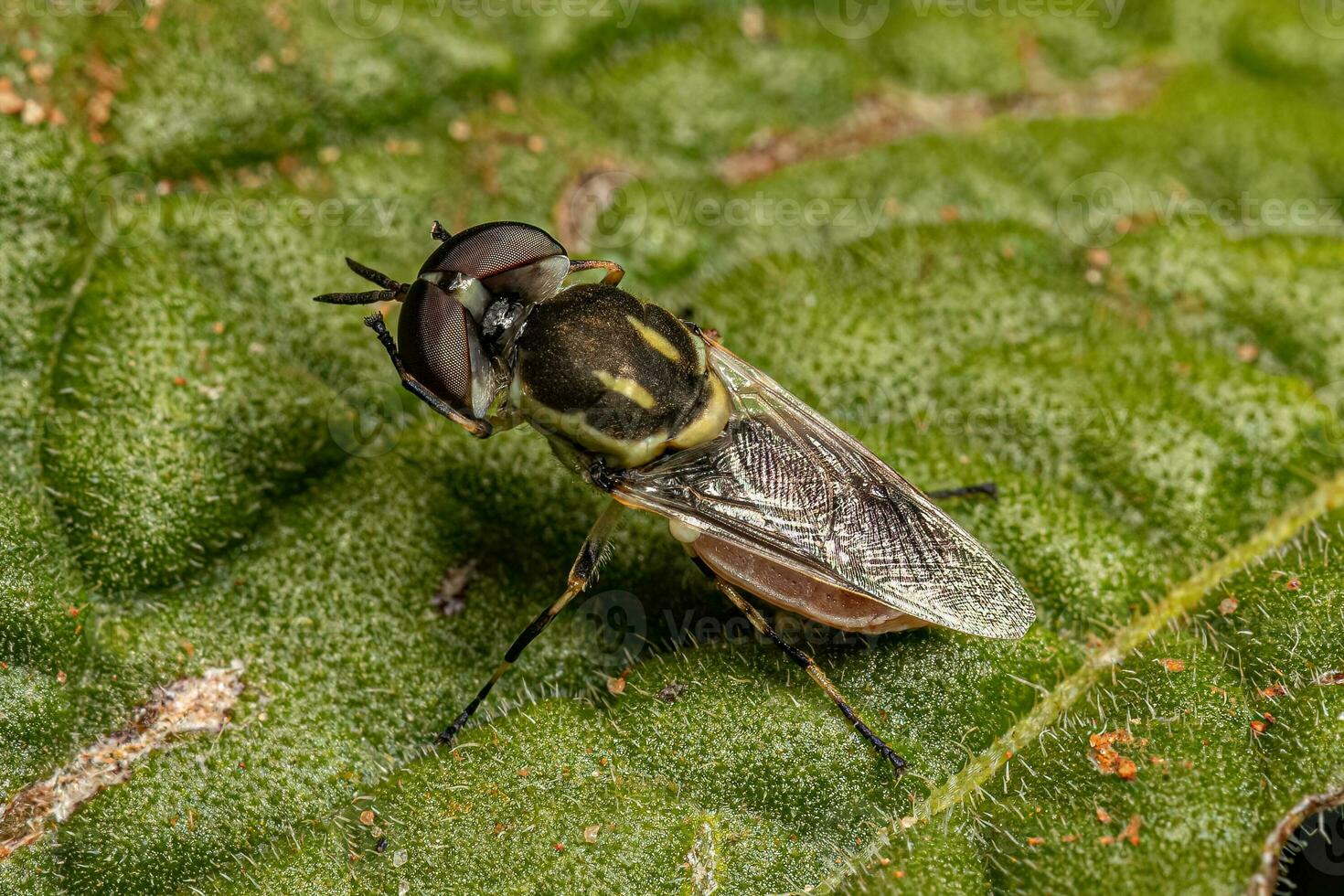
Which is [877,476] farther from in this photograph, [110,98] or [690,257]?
[110,98]

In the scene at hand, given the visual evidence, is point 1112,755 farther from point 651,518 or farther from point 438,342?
point 438,342

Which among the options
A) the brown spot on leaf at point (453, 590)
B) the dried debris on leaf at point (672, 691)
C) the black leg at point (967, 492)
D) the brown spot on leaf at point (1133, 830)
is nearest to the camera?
the brown spot on leaf at point (1133, 830)

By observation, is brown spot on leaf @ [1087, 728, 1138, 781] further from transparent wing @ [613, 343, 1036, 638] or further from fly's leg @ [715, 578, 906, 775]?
fly's leg @ [715, 578, 906, 775]

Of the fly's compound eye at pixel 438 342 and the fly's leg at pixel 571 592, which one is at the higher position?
the fly's compound eye at pixel 438 342

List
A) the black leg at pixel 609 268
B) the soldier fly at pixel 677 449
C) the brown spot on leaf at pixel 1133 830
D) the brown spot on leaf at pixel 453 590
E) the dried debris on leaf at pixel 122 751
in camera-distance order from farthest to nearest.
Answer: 1. the brown spot on leaf at pixel 453 590
2. the black leg at pixel 609 268
3. the soldier fly at pixel 677 449
4. the dried debris on leaf at pixel 122 751
5. the brown spot on leaf at pixel 1133 830

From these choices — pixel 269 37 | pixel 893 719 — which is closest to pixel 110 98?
pixel 269 37

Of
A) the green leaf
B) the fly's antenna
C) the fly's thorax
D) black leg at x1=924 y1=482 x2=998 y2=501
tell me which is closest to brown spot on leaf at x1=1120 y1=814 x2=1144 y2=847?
the green leaf

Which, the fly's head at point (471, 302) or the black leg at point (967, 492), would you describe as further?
the black leg at point (967, 492)

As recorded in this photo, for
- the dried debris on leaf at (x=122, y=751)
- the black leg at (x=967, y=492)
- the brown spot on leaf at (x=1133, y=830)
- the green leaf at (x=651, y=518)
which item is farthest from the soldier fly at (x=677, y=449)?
the dried debris on leaf at (x=122, y=751)

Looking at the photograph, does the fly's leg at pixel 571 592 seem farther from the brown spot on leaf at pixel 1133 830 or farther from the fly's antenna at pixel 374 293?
the brown spot on leaf at pixel 1133 830
